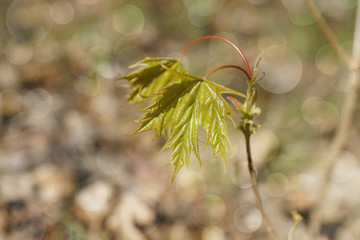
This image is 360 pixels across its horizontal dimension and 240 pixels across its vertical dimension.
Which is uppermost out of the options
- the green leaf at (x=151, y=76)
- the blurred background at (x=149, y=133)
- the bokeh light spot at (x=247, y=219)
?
the green leaf at (x=151, y=76)

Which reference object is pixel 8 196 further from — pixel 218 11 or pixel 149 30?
pixel 218 11

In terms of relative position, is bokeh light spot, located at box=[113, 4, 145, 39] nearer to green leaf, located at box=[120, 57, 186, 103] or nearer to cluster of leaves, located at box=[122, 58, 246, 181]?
green leaf, located at box=[120, 57, 186, 103]

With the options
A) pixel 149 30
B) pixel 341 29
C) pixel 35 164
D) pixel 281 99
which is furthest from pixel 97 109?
pixel 341 29

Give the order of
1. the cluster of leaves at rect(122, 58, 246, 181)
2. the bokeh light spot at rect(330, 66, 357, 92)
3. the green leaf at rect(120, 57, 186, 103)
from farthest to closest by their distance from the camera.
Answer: the bokeh light spot at rect(330, 66, 357, 92) < the green leaf at rect(120, 57, 186, 103) < the cluster of leaves at rect(122, 58, 246, 181)

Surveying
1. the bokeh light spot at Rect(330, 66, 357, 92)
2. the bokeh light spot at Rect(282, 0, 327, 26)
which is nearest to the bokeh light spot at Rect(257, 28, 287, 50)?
the bokeh light spot at Rect(282, 0, 327, 26)

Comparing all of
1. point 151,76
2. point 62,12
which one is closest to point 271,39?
point 62,12

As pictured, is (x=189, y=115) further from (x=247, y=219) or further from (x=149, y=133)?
(x=149, y=133)

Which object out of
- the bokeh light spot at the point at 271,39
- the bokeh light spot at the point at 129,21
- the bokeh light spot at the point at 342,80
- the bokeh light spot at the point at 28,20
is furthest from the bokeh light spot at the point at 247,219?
the bokeh light spot at the point at 28,20

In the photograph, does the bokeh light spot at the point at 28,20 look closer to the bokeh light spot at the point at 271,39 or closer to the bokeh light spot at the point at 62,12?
the bokeh light spot at the point at 62,12
